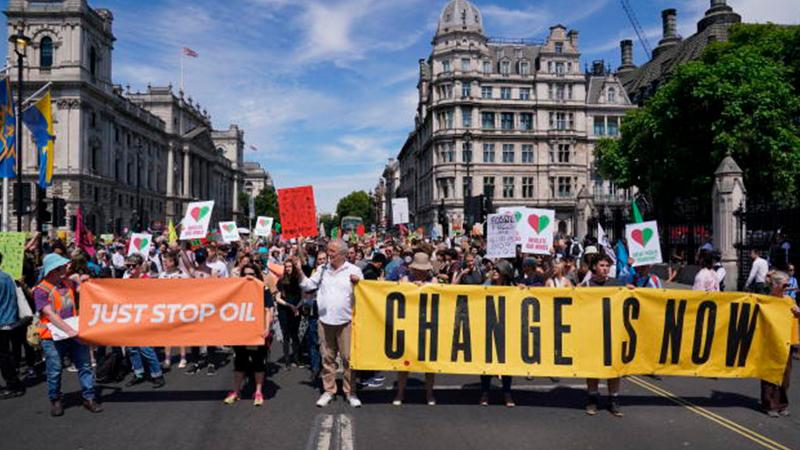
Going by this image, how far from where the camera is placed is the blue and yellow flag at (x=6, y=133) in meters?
15.3

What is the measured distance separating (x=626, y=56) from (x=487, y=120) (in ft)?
123

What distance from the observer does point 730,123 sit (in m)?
30.2

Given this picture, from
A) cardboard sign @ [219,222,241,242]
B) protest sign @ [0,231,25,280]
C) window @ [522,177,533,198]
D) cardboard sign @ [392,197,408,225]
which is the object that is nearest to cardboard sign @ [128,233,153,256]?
cardboard sign @ [219,222,241,242]

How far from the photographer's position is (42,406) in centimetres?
751

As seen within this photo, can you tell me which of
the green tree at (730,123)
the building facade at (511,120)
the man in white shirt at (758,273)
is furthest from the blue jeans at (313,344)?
the building facade at (511,120)

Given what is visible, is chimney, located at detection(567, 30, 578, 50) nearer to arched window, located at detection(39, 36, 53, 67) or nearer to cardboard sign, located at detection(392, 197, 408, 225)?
cardboard sign, located at detection(392, 197, 408, 225)

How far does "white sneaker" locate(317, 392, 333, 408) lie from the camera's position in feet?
24.1

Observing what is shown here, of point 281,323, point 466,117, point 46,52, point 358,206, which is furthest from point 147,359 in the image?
point 358,206

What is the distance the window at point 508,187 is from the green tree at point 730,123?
94.2 ft

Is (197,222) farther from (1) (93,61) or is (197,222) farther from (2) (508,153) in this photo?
(1) (93,61)

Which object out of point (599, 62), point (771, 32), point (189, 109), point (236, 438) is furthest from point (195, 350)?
point (189, 109)

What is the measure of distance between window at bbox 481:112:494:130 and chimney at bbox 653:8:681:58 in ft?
94.7

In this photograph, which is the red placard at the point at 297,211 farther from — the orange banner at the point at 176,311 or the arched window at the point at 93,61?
the arched window at the point at 93,61

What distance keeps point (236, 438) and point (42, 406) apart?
3.25 m
